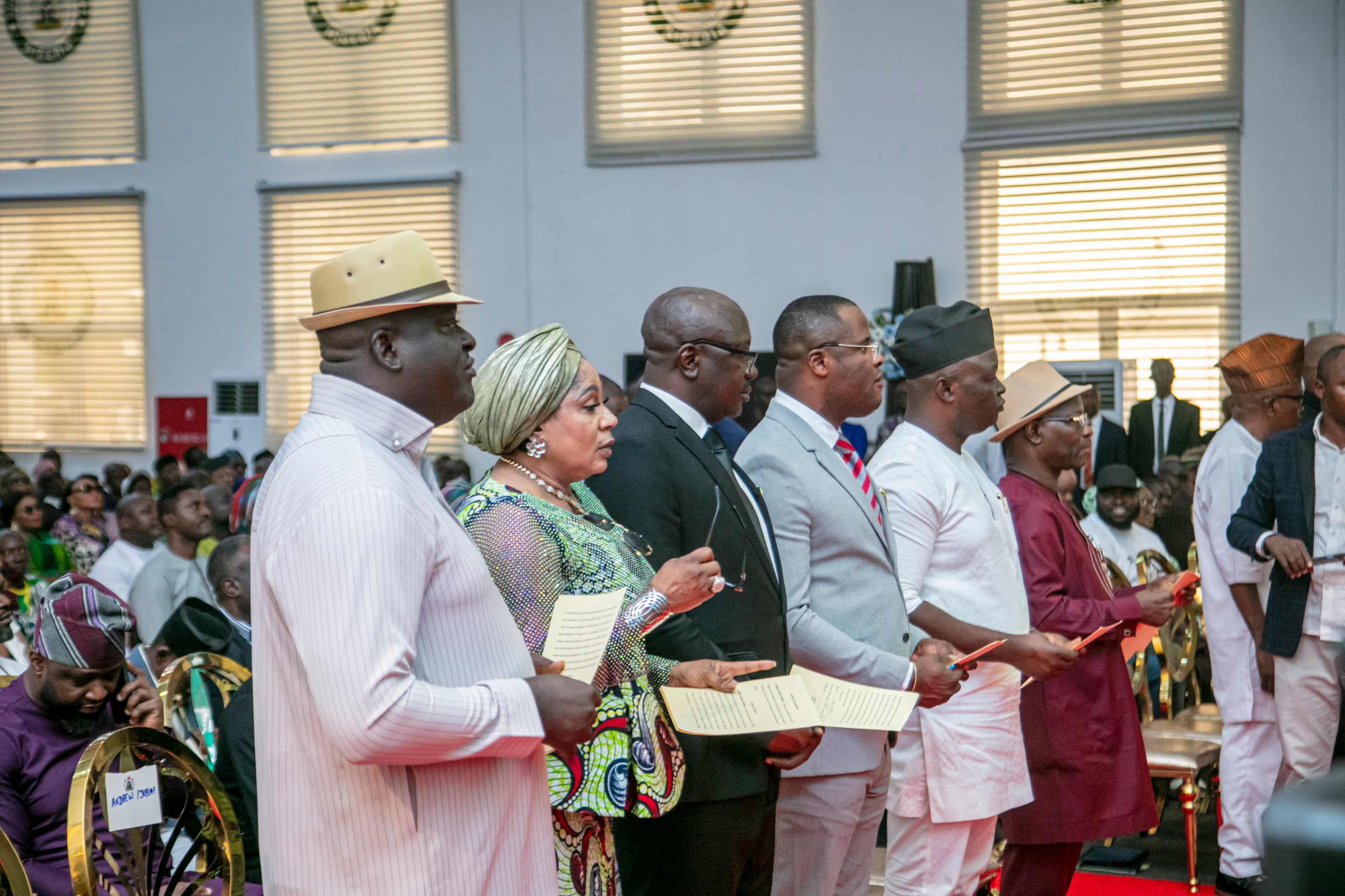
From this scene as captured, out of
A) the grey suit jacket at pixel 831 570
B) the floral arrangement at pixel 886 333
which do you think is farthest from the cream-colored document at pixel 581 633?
the floral arrangement at pixel 886 333

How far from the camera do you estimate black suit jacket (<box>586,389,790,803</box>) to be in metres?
2.63

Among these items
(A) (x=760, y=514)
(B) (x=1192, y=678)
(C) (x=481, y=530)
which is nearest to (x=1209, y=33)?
(B) (x=1192, y=678)

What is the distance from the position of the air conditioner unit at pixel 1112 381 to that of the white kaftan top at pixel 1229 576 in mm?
5845

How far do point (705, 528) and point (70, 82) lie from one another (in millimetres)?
12650

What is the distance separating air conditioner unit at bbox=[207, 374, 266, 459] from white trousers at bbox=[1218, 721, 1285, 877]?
975cm

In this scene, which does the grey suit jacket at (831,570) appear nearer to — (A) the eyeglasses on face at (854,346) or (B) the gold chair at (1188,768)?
(A) the eyeglasses on face at (854,346)

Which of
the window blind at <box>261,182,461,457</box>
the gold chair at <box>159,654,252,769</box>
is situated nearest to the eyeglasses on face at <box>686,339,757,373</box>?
the gold chair at <box>159,654,252,769</box>

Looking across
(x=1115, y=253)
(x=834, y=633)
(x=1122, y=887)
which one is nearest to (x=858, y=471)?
(x=834, y=633)

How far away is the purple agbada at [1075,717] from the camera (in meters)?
3.35

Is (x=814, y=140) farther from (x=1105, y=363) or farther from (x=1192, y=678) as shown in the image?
(x=1192, y=678)

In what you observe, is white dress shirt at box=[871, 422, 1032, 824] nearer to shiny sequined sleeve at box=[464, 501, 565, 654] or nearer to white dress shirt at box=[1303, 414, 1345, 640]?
shiny sequined sleeve at box=[464, 501, 565, 654]

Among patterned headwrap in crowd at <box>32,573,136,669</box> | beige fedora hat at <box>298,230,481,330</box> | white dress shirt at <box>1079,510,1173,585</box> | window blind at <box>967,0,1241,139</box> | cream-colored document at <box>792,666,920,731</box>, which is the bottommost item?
white dress shirt at <box>1079,510,1173,585</box>

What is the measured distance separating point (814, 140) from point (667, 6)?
5.89ft

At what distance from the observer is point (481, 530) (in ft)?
7.48
